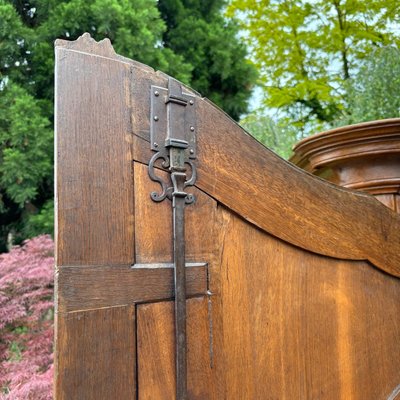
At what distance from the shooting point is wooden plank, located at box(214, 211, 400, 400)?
91 cm

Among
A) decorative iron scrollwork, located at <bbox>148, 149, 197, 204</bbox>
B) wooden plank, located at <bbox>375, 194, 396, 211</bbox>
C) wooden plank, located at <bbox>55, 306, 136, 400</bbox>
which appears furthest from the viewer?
wooden plank, located at <bbox>375, 194, 396, 211</bbox>

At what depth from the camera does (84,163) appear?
764mm

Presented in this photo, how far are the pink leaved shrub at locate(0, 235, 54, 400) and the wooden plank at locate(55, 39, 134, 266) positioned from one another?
156 cm

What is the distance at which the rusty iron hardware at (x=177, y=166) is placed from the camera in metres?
0.80

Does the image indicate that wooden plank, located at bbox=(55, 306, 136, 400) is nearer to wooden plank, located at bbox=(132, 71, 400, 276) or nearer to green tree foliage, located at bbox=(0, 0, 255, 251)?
wooden plank, located at bbox=(132, 71, 400, 276)

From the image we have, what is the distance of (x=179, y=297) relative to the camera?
804 millimetres

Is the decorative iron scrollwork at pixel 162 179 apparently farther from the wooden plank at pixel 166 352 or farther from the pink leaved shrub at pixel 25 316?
the pink leaved shrub at pixel 25 316

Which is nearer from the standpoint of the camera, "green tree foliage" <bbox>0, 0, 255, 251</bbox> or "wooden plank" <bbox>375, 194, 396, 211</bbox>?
"wooden plank" <bbox>375, 194, 396, 211</bbox>

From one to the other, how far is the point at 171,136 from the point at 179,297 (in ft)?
0.96

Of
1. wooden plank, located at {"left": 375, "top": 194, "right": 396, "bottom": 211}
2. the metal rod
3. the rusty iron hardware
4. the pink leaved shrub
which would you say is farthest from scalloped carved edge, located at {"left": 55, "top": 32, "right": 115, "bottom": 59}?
the pink leaved shrub

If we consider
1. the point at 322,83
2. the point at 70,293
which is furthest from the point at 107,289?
the point at 322,83

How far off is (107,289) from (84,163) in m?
0.21

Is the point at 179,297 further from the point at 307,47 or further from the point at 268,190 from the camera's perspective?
the point at 307,47

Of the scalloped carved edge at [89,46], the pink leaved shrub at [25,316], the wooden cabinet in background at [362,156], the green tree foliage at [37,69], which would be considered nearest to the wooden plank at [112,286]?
the scalloped carved edge at [89,46]
